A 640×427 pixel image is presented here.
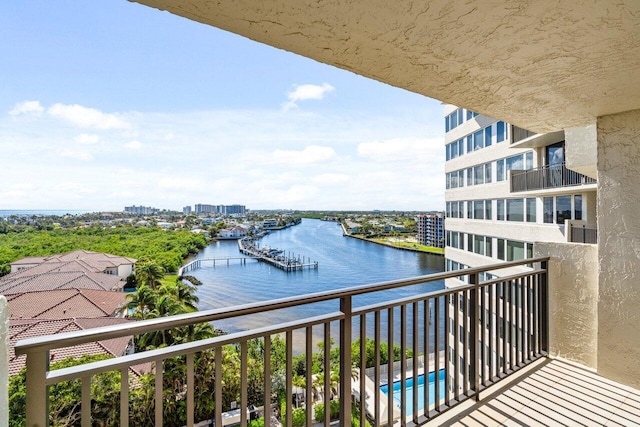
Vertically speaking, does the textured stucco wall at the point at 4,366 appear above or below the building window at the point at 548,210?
below

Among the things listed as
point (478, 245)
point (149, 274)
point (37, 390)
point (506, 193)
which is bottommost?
point (149, 274)

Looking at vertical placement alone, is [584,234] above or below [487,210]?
below

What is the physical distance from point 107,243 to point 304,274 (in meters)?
20.5

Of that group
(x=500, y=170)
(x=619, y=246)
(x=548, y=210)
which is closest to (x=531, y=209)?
(x=548, y=210)

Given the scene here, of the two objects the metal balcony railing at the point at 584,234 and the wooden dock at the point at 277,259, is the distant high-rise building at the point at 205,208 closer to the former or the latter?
the wooden dock at the point at 277,259

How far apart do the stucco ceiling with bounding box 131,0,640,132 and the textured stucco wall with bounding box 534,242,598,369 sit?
143 centimetres

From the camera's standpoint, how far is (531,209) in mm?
12625

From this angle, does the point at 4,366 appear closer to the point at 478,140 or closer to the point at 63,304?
the point at 478,140

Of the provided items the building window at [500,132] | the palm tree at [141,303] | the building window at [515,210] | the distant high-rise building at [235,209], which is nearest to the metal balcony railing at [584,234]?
the building window at [515,210]

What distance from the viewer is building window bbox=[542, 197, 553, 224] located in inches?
463

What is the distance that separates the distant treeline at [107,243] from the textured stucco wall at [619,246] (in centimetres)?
2608

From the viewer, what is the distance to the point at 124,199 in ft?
133

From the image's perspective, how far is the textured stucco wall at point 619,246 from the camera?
7.99ft

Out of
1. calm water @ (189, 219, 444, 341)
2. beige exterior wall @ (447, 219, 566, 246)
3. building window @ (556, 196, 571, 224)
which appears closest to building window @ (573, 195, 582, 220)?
building window @ (556, 196, 571, 224)
